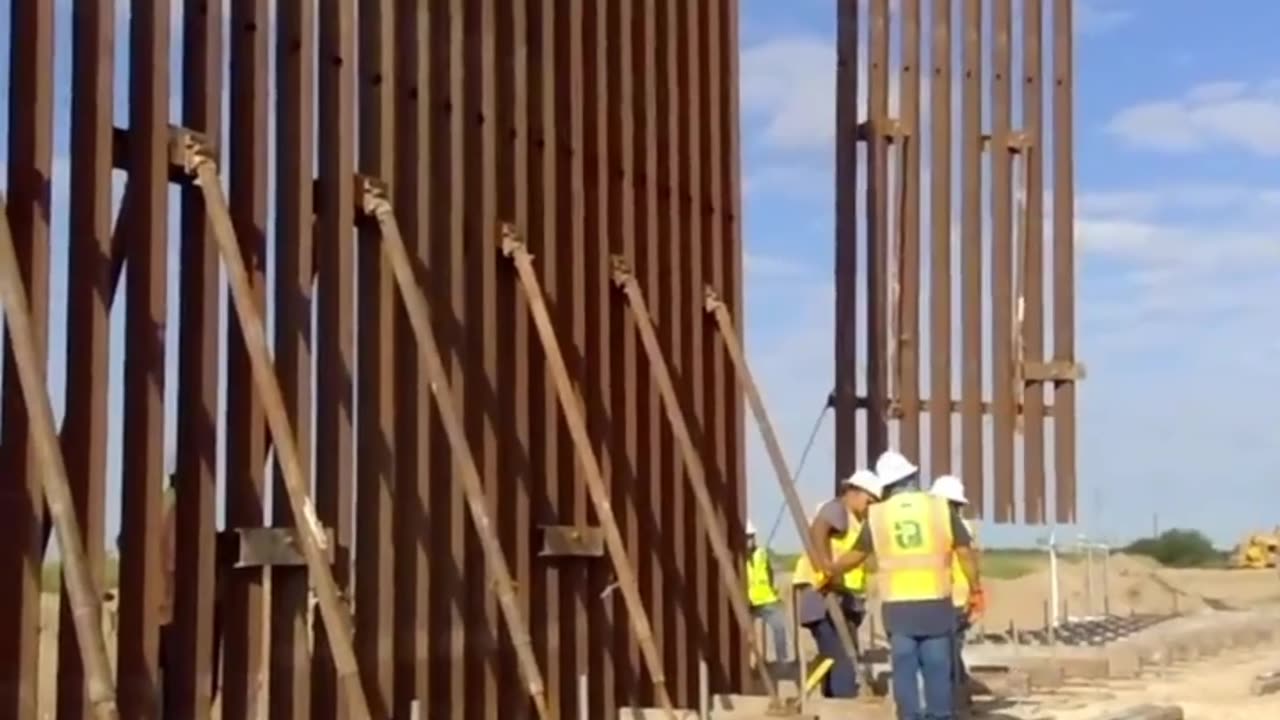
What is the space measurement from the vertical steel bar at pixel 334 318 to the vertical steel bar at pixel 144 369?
1.24 meters

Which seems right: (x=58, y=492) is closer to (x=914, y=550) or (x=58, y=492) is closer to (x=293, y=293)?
(x=293, y=293)

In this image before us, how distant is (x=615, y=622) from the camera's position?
12859 mm

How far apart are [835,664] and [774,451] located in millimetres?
1594

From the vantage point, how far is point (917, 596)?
38.7ft

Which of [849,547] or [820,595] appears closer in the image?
[849,547]

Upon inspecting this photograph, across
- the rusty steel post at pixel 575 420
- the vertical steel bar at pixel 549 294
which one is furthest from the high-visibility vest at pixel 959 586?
the vertical steel bar at pixel 549 294

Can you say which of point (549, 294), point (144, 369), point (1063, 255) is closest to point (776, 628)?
point (1063, 255)

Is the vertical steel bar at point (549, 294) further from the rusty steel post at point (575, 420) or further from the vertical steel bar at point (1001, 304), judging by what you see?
the vertical steel bar at point (1001, 304)

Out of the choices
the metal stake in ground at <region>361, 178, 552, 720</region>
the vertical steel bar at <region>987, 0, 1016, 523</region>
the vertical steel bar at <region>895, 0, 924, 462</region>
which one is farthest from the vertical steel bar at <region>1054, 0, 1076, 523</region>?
the metal stake in ground at <region>361, 178, 552, 720</region>

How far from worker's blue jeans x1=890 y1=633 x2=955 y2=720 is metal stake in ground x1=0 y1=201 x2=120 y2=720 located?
16.8ft

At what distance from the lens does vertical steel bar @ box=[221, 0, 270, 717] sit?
9.54 metres

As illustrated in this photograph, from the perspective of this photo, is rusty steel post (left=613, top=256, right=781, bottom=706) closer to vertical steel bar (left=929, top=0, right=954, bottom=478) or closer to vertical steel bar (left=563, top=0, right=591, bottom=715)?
vertical steel bar (left=563, top=0, right=591, bottom=715)

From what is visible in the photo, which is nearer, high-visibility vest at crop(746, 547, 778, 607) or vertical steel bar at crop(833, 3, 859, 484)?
vertical steel bar at crop(833, 3, 859, 484)

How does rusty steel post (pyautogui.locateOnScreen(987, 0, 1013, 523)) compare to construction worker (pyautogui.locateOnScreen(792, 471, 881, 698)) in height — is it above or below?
above
